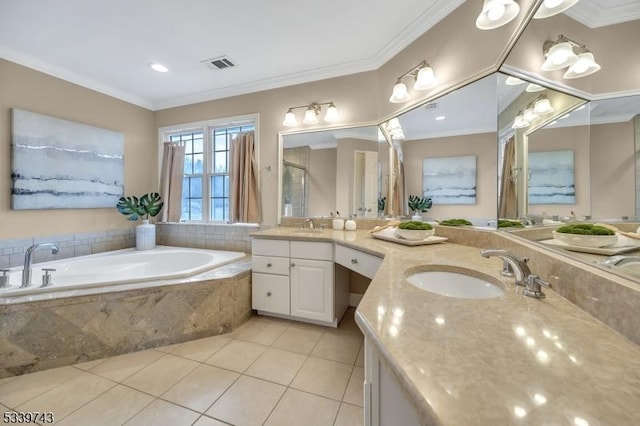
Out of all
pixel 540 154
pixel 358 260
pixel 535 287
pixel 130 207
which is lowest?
pixel 358 260

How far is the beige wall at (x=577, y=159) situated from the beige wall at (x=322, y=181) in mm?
1733

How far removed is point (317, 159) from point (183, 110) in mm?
1967

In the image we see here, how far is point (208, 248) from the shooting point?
3.05 meters

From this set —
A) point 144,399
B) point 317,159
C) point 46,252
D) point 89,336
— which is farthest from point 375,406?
point 46,252

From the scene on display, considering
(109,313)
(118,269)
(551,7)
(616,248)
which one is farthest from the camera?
(118,269)

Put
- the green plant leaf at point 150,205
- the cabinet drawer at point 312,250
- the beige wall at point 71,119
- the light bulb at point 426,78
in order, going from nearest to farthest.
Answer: the light bulb at point 426,78
the cabinet drawer at point 312,250
the beige wall at point 71,119
the green plant leaf at point 150,205

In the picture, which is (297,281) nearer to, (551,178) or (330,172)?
(330,172)

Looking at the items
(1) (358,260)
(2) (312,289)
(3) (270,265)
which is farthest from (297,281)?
(1) (358,260)

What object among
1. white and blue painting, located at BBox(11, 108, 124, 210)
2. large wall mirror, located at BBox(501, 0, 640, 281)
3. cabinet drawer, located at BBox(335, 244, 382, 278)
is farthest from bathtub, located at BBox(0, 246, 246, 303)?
large wall mirror, located at BBox(501, 0, 640, 281)

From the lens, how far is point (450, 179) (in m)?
1.71

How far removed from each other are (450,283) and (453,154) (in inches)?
39.7

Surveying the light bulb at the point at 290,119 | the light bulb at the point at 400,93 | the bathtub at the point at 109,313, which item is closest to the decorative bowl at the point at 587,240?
the light bulb at the point at 400,93

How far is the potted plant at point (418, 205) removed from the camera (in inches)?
74.2

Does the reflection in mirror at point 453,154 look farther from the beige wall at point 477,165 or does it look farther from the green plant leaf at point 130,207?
the green plant leaf at point 130,207
